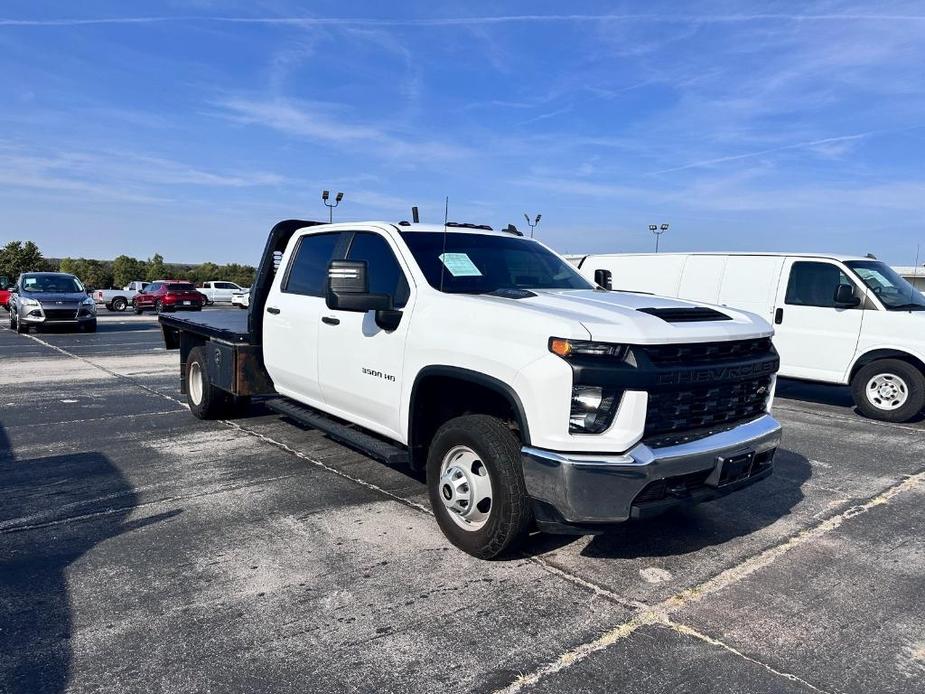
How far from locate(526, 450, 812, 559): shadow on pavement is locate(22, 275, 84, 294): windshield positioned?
19.5m

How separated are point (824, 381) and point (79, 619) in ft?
28.4

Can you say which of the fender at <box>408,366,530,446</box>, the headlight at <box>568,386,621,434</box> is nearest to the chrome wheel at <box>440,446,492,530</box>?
the fender at <box>408,366,530,446</box>

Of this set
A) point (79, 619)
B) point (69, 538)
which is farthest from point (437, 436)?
point (69, 538)

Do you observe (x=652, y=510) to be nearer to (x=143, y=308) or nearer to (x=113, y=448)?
(x=113, y=448)

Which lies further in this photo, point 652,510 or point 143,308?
point 143,308

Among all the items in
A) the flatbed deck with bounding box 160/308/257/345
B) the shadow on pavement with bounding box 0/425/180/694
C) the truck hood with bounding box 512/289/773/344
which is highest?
the truck hood with bounding box 512/289/773/344

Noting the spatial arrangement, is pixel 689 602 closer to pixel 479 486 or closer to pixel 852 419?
pixel 479 486

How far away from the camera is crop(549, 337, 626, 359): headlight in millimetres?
3295

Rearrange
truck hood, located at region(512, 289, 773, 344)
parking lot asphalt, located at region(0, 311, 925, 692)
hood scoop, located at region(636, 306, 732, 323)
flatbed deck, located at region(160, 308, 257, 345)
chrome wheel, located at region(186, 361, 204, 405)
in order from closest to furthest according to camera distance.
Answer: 1. parking lot asphalt, located at region(0, 311, 925, 692)
2. truck hood, located at region(512, 289, 773, 344)
3. hood scoop, located at region(636, 306, 732, 323)
4. flatbed deck, located at region(160, 308, 257, 345)
5. chrome wheel, located at region(186, 361, 204, 405)

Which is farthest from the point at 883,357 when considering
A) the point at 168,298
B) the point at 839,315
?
the point at 168,298

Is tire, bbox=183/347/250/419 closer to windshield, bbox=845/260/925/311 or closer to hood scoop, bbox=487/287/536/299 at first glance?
hood scoop, bbox=487/287/536/299

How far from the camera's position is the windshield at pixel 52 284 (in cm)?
1927

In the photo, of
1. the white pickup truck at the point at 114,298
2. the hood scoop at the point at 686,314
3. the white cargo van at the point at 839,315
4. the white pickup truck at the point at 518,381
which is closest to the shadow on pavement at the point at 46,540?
the white pickup truck at the point at 518,381

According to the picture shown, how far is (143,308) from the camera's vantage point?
33438mm
